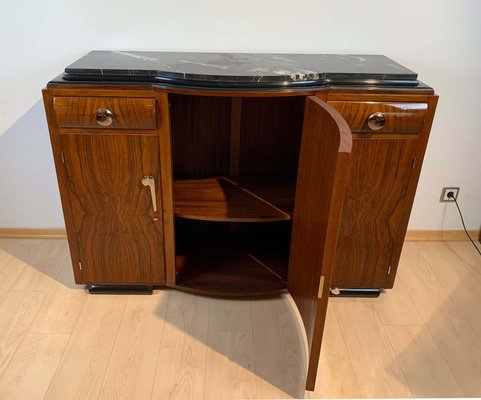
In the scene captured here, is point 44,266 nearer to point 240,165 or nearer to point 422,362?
point 240,165

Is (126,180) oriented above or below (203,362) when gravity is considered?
above

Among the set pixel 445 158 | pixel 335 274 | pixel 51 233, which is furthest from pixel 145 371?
pixel 445 158

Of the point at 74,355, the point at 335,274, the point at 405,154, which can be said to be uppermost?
the point at 405,154

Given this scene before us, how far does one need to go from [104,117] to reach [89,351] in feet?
2.45

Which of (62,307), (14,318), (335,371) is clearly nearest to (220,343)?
(335,371)

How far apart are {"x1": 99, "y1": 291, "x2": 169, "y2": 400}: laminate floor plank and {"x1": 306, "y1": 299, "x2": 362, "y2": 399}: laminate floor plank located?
50cm

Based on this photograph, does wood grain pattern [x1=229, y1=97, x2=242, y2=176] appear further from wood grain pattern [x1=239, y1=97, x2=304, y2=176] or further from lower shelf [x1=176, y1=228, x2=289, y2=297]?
lower shelf [x1=176, y1=228, x2=289, y2=297]

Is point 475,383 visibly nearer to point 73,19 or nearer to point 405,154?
point 405,154

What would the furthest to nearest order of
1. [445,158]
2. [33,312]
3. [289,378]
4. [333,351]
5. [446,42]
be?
[445,158]
[446,42]
[33,312]
[333,351]
[289,378]

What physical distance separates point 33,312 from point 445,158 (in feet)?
5.79

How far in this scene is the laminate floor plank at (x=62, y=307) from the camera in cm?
148

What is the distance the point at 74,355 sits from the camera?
137cm

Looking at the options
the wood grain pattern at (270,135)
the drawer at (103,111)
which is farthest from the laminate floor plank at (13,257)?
the wood grain pattern at (270,135)

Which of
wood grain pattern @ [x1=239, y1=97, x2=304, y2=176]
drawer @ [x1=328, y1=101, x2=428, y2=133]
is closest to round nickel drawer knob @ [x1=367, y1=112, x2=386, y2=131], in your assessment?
drawer @ [x1=328, y1=101, x2=428, y2=133]
